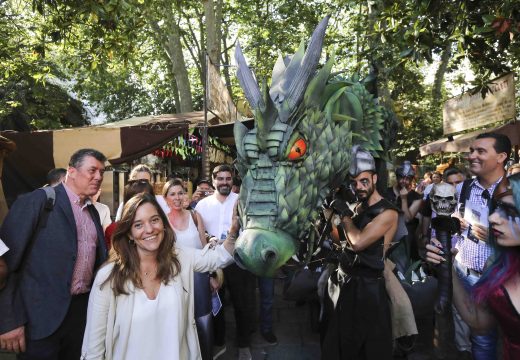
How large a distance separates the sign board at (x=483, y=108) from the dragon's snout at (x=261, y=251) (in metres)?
4.73

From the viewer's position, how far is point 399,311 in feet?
11.3

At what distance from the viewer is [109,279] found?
2.32 meters

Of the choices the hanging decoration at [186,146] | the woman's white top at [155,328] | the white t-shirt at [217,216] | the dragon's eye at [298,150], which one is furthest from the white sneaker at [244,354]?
the hanging decoration at [186,146]

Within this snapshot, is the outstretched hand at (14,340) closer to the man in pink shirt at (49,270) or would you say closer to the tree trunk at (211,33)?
the man in pink shirt at (49,270)

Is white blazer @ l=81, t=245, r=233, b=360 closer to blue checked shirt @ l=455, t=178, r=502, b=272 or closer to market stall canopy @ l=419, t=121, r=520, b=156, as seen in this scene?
blue checked shirt @ l=455, t=178, r=502, b=272

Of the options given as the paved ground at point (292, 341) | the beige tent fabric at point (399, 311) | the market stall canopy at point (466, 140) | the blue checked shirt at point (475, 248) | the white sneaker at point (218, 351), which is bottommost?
the paved ground at point (292, 341)

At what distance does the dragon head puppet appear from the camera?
228cm

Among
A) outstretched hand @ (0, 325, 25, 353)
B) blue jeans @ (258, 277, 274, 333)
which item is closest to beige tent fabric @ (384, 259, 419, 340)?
blue jeans @ (258, 277, 274, 333)

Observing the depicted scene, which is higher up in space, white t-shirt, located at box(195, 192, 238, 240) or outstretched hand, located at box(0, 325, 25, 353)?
white t-shirt, located at box(195, 192, 238, 240)

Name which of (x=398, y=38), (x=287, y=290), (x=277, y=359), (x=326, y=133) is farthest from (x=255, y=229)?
(x=398, y=38)

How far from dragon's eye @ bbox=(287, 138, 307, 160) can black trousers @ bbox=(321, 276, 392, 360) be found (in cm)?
123

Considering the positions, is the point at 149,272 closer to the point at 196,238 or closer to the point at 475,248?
the point at 196,238

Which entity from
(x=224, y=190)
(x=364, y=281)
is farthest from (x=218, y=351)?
(x=364, y=281)

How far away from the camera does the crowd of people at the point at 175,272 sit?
2297 mm
